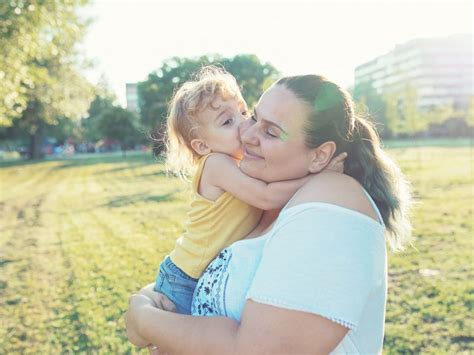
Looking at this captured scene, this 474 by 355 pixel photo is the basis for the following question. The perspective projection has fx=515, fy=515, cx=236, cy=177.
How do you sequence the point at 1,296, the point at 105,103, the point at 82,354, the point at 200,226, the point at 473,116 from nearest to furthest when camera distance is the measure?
the point at 200,226 → the point at 82,354 → the point at 1,296 → the point at 473,116 → the point at 105,103

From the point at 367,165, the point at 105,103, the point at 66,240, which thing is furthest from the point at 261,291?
the point at 105,103

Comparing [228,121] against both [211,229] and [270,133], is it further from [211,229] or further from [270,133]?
[270,133]

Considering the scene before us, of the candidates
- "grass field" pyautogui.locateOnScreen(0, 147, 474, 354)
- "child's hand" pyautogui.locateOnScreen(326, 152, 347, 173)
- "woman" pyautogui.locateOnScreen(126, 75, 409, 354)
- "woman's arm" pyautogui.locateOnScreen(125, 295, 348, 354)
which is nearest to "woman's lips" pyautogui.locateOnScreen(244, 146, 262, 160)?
"woman" pyautogui.locateOnScreen(126, 75, 409, 354)

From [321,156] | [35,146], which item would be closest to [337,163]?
[321,156]

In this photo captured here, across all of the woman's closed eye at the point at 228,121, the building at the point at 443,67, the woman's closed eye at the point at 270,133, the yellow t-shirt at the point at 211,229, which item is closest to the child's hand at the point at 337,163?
the woman's closed eye at the point at 270,133

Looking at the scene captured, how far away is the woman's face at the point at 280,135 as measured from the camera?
1.88 metres

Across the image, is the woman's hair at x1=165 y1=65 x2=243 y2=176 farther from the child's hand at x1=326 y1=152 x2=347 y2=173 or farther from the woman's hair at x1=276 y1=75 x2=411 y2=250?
the child's hand at x1=326 y1=152 x2=347 y2=173

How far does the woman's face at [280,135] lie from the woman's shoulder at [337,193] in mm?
135

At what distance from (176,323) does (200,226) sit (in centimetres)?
74

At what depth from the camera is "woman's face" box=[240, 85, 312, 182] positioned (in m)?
1.88

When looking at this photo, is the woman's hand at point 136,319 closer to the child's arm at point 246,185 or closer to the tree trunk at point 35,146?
the child's arm at point 246,185

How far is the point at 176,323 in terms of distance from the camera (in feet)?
6.16

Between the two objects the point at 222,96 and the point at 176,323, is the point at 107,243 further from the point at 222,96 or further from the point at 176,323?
the point at 176,323

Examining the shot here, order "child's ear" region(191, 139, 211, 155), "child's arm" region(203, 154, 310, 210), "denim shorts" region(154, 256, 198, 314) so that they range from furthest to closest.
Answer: "child's ear" region(191, 139, 211, 155)
"denim shorts" region(154, 256, 198, 314)
"child's arm" region(203, 154, 310, 210)
